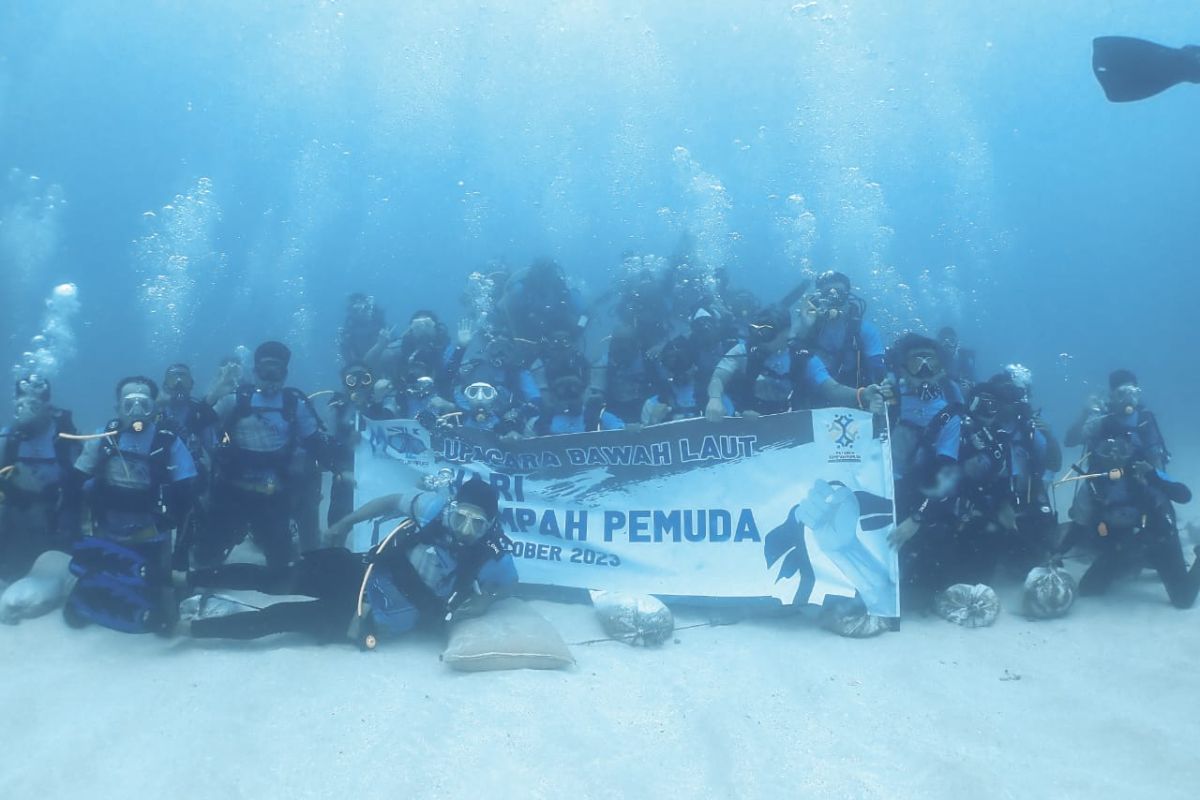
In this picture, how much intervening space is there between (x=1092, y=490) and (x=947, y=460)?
1784 millimetres

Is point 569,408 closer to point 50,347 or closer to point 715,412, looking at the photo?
point 715,412

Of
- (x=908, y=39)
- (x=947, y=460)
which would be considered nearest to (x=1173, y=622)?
(x=947, y=460)

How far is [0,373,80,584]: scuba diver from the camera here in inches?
273

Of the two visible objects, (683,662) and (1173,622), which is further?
(1173,622)

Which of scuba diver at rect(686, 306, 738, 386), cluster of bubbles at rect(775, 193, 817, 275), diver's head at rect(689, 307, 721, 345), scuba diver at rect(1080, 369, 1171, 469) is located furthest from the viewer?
cluster of bubbles at rect(775, 193, 817, 275)

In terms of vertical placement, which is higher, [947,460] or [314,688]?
[947,460]

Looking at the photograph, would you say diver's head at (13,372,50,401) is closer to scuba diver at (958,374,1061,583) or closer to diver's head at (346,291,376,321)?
diver's head at (346,291,376,321)

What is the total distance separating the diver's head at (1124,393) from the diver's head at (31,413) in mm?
11184

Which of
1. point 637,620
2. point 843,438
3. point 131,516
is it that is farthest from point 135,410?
point 843,438

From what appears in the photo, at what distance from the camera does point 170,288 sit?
208 feet

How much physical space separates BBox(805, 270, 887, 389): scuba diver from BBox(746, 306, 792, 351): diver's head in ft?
1.67

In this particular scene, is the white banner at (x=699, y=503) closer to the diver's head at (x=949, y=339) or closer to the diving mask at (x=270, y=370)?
the diving mask at (x=270, y=370)

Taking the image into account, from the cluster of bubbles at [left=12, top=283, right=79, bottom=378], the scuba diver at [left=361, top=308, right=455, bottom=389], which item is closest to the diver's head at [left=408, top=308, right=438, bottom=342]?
the scuba diver at [left=361, top=308, right=455, bottom=389]

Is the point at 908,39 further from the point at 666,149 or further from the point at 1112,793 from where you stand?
the point at 1112,793
